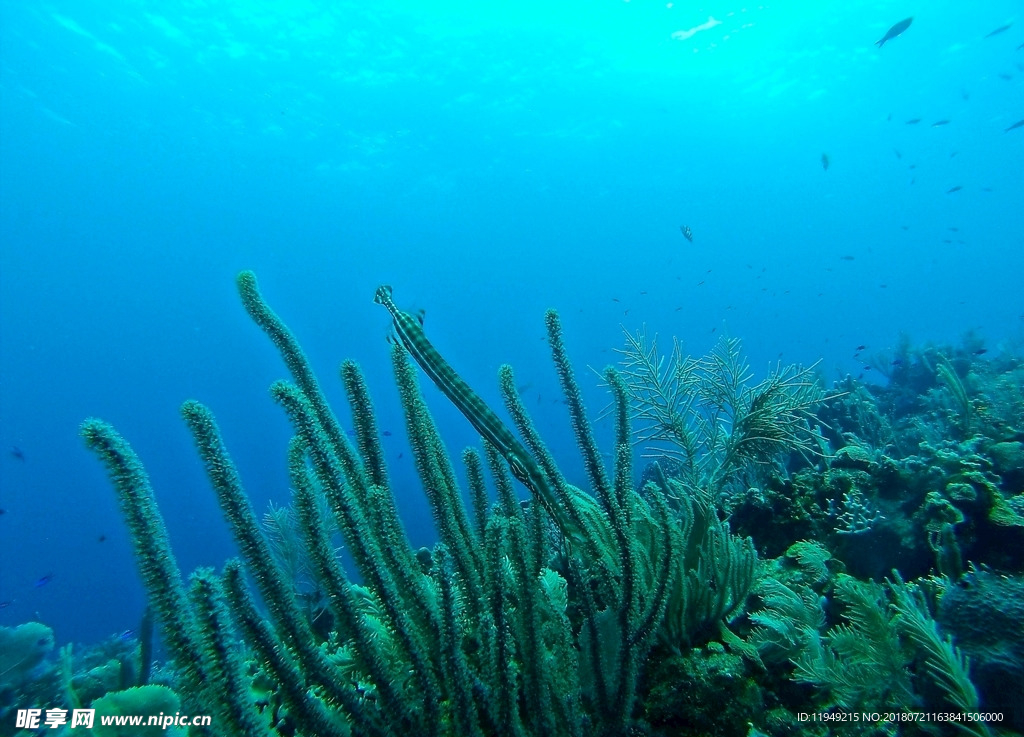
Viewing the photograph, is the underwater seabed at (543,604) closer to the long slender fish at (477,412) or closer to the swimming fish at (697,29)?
the long slender fish at (477,412)

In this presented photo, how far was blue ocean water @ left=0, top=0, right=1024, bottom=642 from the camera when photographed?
3431cm

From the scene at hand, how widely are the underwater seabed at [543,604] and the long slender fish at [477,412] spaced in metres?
0.01

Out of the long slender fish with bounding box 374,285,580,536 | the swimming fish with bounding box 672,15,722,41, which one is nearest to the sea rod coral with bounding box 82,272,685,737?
the long slender fish with bounding box 374,285,580,536

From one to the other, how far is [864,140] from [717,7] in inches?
1559

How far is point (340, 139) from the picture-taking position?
46.1m

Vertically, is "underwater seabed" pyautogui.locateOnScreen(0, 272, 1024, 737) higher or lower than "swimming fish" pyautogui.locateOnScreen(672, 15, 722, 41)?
lower

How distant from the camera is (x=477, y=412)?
307 centimetres

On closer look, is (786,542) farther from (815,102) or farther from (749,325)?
(749,325)

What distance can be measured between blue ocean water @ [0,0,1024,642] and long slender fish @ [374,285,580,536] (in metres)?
0.40

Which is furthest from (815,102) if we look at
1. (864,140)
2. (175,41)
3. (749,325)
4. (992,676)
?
(749,325)

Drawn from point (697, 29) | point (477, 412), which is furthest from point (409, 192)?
point (477, 412)

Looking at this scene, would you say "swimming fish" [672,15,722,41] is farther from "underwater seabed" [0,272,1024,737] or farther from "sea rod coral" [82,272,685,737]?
"sea rod coral" [82,272,685,737]

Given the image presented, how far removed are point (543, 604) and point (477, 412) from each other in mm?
1309

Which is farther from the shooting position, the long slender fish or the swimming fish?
the swimming fish
